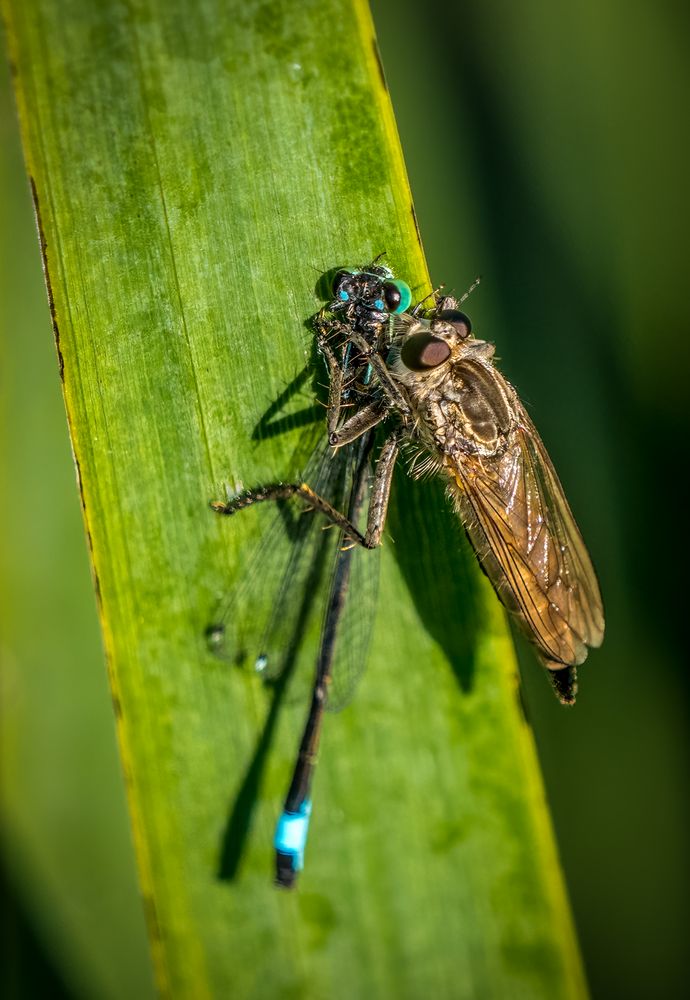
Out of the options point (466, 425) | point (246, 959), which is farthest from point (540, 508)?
point (246, 959)

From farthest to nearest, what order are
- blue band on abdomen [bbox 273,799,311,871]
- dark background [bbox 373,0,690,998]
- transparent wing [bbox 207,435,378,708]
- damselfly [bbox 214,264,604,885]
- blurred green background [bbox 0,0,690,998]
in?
dark background [bbox 373,0,690,998] < blurred green background [bbox 0,0,690,998] < damselfly [bbox 214,264,604,885] < transparent wing [bbox 207,435,378,708] < blue band on abdomen [bbox 273,799,311,871]

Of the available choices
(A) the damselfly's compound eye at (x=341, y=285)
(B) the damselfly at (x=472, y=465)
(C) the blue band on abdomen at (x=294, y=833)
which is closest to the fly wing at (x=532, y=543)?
(B) the damselfly at (x=472, y=465)

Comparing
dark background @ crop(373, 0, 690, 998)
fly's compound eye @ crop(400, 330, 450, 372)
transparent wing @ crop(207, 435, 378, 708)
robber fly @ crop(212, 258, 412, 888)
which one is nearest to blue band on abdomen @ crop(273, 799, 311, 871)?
robber fly @ crop(212, 258, 412, 888)

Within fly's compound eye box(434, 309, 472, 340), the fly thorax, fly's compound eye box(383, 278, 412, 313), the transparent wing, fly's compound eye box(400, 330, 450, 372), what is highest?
fly's compound eye box(383, 278, 412, 313)

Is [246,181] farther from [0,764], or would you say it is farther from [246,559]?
[0,764]

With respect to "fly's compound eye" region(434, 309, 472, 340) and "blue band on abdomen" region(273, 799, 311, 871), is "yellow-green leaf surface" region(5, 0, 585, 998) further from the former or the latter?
"fly's compound eye" region(434, 309, 472, 340)

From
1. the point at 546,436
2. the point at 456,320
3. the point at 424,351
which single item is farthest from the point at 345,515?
the point at 546,436

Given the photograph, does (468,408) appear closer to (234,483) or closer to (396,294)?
(396,294)
